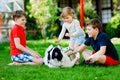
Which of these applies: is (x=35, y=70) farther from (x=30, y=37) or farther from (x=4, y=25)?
(x=30, y=37)

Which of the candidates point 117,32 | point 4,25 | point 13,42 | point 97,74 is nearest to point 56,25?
point 117,32

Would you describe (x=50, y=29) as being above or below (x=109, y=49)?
below

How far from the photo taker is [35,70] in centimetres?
651

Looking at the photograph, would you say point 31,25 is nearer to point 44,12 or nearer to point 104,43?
point 44,12

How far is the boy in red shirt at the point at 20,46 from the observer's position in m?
7.41

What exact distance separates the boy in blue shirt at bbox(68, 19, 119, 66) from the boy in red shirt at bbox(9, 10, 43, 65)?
1.02 metres

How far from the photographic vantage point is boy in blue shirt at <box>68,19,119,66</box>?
6.79 m

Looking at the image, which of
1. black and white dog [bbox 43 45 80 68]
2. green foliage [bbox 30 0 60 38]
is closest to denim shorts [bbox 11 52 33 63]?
black and white dog [bbox 43 45 80 68]

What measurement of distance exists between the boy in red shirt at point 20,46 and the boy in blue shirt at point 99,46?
40.3 inches

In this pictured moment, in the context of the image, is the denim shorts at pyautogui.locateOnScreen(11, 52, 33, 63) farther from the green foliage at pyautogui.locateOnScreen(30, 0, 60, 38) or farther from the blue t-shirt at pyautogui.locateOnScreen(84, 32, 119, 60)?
the green foliage at pyautogui.locateOnScreen(30, 0, 60, 38)

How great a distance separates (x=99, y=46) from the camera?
6984mm

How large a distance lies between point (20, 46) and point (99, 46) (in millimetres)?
1443

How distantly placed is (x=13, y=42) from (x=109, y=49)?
1.82 meters

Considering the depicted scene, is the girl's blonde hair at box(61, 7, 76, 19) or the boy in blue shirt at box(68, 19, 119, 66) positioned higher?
the girl's blonde hair at box(61, 7, 76, 19)
